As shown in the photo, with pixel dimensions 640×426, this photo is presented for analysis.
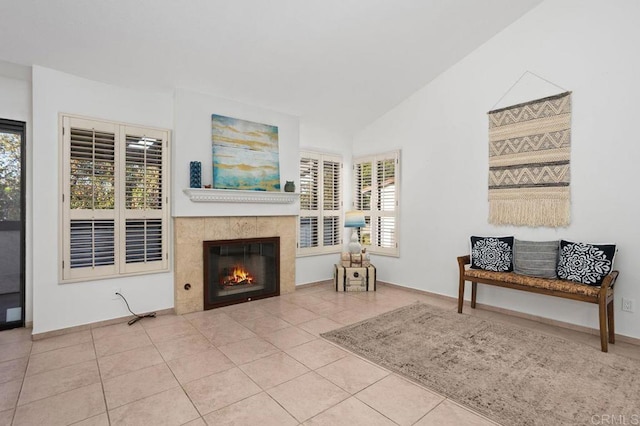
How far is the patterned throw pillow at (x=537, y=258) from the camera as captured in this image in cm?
338

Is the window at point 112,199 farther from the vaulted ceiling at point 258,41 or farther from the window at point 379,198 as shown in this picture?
the window at point 379,198

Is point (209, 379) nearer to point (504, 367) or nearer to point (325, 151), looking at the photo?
point (504, 367)

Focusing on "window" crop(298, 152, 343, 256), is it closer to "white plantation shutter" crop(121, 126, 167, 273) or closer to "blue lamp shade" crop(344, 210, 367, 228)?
"blue lamp shade" crop(344, 210, 367, 228)

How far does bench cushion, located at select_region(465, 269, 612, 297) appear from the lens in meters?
2.98

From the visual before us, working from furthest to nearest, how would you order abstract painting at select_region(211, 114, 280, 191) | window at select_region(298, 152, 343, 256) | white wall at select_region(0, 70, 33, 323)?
window at select_region(298, 152, 343, 256) < abstract painting at select_region(211, 114, 280, 191) < white wall at select_region(0, 70, 33, 323)

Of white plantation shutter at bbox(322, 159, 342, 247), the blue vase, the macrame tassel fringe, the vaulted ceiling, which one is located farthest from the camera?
white plantation shutter at bbox(322, 159, 342, 247)

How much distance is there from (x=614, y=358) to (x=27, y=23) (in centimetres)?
569

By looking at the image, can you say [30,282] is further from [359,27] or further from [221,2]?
[359,27]

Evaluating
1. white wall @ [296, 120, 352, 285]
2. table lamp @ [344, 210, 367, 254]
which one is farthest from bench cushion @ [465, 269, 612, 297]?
white wall @ [296, 120, 352, 285]

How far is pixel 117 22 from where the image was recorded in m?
2.79

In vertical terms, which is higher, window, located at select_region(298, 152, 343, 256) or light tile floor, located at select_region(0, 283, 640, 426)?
window, located at select_region(298, 152, 343, 256)

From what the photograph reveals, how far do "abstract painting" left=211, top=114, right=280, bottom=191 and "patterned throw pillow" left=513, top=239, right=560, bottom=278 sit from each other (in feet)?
10.2

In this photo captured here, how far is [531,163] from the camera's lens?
3752 mm

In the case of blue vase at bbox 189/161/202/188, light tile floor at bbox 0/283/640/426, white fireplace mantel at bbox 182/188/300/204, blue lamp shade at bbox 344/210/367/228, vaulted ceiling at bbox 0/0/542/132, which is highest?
vaulted ceiling at bbox 0/0/542/132
